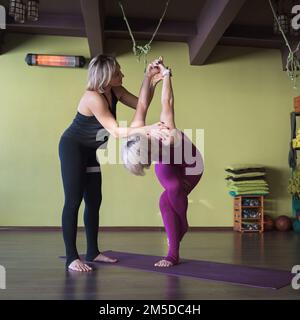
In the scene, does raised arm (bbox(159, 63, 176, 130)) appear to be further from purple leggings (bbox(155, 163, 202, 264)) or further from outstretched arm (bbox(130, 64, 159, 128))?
purple leggings (bbox(155, 163, 202, 264))

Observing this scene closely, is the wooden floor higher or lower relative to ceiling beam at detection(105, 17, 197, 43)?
lower

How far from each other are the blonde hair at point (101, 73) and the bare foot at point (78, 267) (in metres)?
0.98

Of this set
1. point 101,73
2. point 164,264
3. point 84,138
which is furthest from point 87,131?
point 164,264

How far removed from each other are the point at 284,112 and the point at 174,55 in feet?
4.69

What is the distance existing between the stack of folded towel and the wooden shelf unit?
0.22 feet

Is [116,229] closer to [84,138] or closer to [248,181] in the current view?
[248,181]

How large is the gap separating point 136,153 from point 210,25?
81.9 inches

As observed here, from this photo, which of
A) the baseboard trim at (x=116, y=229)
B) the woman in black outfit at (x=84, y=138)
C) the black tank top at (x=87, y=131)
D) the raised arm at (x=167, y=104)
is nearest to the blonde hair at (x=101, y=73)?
the woman in black outfit at (x=84, y=138)

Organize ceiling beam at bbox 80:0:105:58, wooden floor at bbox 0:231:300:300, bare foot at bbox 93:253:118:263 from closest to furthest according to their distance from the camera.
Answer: wooden floor at bbox 0:231:300:300 < bare foot at bbox 93:253:118:263 < ceiling beam at bbox 80:0:105:58

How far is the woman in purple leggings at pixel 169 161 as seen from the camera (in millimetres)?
2309

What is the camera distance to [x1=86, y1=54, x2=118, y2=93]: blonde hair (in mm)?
2340

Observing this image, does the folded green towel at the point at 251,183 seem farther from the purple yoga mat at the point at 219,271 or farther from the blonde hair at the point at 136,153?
the blonde hair at the point at 136,153

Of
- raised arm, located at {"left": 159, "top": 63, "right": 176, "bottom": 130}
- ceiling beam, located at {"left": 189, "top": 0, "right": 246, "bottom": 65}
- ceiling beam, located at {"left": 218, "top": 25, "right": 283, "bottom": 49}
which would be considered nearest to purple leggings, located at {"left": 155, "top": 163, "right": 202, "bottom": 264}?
raised arm, located at {"left": 159, "top": 63, "right": 176, "bottom": 130}
